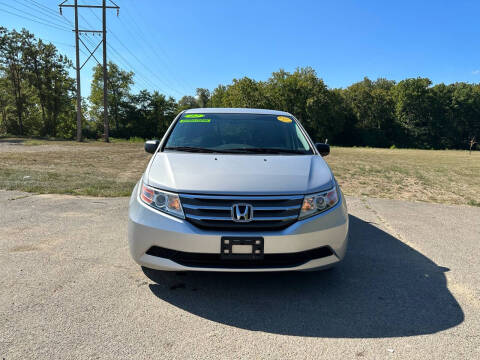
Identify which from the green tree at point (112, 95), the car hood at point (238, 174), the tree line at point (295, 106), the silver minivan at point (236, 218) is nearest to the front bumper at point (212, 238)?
the silver minivan at point (236, 218)

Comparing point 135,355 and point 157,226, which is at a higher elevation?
point 157,226

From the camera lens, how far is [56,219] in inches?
193

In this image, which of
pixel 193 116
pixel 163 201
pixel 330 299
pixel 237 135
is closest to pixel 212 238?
pixel 163 201

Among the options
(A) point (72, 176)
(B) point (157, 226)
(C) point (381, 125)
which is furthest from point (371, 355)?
(C) point (381, 125)

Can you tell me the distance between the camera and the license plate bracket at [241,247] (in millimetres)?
2471

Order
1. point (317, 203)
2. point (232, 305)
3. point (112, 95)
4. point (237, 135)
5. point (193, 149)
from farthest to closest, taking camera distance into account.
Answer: point (112, 95), point (237, 135), point (193, 149), point (317, 203), point (232, 305)

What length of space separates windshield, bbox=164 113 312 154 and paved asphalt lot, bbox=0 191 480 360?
4.36ft

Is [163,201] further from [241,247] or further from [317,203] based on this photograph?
[317,203]

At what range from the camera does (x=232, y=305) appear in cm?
263

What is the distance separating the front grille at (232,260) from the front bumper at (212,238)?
0.6 inches

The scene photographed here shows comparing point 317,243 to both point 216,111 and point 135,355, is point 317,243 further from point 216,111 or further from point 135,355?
point 216,111

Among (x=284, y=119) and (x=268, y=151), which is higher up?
(x=284, y=119)

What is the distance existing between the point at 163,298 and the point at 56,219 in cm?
307

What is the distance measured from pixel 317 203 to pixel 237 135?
150cm
